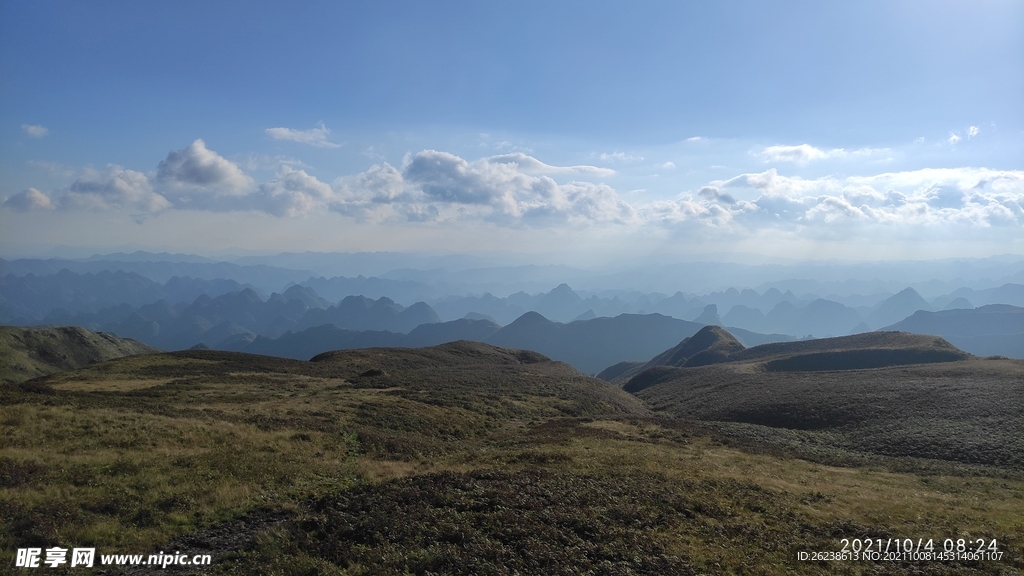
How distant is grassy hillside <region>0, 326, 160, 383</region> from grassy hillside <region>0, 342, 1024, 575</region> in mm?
112854

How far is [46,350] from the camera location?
5517 inches

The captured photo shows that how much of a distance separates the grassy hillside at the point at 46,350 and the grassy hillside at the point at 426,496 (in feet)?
370

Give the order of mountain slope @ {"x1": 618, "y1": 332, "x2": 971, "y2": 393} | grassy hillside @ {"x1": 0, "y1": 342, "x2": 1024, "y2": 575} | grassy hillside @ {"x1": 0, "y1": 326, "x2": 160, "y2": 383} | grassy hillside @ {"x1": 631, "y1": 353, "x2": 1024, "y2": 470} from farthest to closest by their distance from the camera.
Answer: grassy hillside @ {"x1": 0, "y1": 326, "x2": 160, "y2": 383} → mountain slope @ {"x1": 618, "y1": 332, "x2": 971, "y2": 393} → grassy hillside @ {"x1": 631, "y1": 353, "x2": 1024, "y2": 470} → grassy hillside @ {"x1": 0, "y1": 342, "x2": 1024, "y2": 575}

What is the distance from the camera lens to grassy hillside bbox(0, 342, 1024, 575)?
14.2 m

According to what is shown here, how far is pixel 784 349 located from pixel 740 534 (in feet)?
462

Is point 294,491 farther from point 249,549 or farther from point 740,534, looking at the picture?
point 740,534

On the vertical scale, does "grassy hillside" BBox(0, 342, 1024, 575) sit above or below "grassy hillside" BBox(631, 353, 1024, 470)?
above

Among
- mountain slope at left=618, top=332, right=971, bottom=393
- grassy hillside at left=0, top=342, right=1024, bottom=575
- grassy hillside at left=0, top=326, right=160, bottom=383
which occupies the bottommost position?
grassy hillside at left=0, top=326, right=160, bottom=383

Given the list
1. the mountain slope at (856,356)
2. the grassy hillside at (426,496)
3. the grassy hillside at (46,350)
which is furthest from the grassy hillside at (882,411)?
the grassy hillside at (46,350)

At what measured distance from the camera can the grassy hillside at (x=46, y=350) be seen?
12199 cm

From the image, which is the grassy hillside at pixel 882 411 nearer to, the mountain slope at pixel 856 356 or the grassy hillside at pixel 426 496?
the grassy hillside at pixel 426 496

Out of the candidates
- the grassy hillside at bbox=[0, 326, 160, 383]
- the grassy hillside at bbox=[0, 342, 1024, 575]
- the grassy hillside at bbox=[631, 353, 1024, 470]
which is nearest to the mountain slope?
the grassy hillside at bbox=[631, 353, 1024, 470]

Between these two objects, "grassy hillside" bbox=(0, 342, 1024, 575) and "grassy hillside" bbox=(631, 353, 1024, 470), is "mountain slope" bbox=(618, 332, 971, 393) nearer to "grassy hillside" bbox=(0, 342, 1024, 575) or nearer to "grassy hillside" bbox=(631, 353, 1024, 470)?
"grassy hillside" bbox=(631, 353, 1024, 470)

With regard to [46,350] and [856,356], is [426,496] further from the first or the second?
[46,350]
